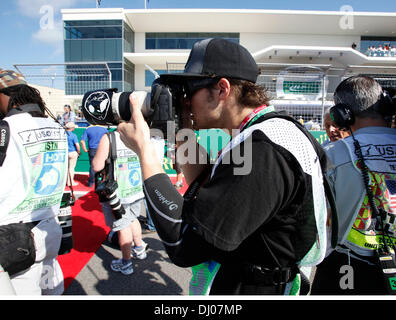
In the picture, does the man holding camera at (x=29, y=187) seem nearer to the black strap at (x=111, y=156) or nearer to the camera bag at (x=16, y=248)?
the camera bag at (x=16, y=248)


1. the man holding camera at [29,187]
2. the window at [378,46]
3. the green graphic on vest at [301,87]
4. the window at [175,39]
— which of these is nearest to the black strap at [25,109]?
the man holding camera at [29,187]

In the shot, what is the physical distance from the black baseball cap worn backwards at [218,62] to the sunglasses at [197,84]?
2 cm

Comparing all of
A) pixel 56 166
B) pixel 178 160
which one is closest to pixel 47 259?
pixel 56 166

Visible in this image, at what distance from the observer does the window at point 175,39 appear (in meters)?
23.2

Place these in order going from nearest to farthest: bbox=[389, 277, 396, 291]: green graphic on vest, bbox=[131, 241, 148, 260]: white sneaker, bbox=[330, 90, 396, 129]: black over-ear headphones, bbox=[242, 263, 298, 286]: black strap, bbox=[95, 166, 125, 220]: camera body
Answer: bbox=[242, 263, 298, 286]: black strap < bbox=[389, 277, 396, 291]: green graphic on vest < bbox=[330, 90, 396, 129]: black over-ear headphones < bbox=[95, 166, 125, 220]: camera body < bbox=[131, 241, 148, 260]: white sneaker

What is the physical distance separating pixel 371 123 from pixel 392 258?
0.68m

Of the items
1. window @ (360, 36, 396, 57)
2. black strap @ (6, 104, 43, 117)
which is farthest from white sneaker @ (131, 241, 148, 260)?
window @ (360, 36, 396, 57)

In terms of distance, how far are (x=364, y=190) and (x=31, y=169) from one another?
1.93 meters

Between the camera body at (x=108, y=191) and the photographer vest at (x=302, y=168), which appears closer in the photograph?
the photographer vest at (x=302, y=168)

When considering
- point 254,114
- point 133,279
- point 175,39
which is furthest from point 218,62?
point 175,39

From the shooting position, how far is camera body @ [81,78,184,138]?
3.08ft

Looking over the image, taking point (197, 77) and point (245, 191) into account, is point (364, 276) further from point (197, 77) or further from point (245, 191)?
point (197, 77)

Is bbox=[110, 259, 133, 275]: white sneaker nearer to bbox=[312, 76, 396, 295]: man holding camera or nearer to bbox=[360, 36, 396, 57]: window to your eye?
bbox=[312, 76, 396, 295]: man holding camera

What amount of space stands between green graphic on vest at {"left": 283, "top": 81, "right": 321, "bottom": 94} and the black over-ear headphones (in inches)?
222
